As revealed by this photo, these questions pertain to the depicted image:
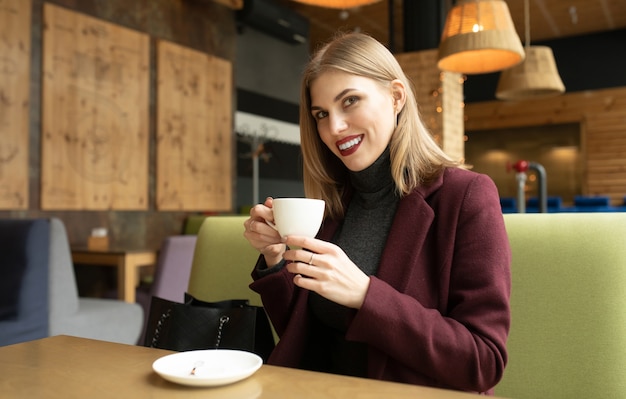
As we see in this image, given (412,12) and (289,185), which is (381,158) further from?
(289,185)

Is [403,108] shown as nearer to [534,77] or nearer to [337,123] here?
[337,123]

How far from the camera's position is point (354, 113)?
1349 millimetres

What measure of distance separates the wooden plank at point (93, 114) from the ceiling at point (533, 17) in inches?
115

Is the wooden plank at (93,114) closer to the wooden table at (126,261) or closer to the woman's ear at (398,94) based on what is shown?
the wooden table at (126,261)

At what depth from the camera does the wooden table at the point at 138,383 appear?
77 centimetres

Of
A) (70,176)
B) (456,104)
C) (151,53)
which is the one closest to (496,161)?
(456,104)

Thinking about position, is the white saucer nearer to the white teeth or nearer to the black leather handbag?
the black leather handbag

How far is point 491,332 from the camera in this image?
44.3 inches

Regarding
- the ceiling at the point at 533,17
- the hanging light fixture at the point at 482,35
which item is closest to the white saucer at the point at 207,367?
the hanging light fixture at the point at 482,35

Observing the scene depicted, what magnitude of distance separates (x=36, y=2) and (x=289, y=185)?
142 inches

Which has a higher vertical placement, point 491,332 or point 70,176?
point 70,176

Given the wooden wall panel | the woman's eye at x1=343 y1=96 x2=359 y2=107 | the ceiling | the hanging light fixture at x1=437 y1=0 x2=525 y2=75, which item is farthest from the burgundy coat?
the wooden wall panel

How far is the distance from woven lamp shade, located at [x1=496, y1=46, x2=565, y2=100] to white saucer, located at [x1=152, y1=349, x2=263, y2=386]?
4613 millimetres

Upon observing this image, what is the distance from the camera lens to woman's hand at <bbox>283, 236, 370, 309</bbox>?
98 centimetres
